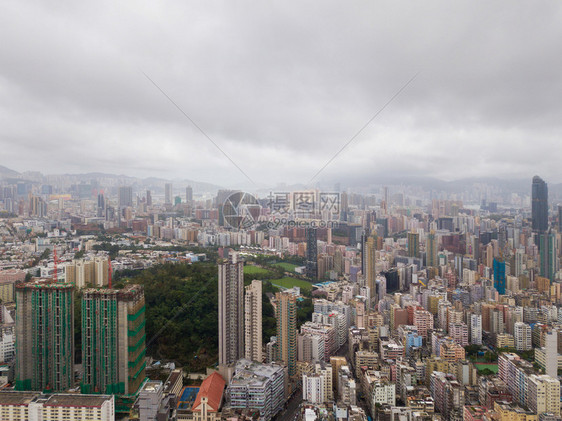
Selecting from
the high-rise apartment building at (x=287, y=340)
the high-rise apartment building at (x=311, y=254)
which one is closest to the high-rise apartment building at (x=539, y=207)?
the high-rise apartment building at (x=311, y=254)

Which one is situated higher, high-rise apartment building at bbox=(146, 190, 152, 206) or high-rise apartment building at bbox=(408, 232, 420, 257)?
high-rise apartment building at bbox=(146, 190, 152, 206)

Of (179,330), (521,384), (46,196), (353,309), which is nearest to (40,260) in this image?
(46,196)

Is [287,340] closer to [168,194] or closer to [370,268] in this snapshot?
[370,268]

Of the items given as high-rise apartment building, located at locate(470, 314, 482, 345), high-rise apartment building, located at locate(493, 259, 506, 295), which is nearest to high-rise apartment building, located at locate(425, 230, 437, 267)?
high-rise apartment building, located at locate(493, 259, 506, 295)

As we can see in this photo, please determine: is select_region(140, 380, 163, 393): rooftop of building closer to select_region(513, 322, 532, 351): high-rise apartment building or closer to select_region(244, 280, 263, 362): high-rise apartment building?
select_region(244, 280, 263, 362): high-rise apartment building

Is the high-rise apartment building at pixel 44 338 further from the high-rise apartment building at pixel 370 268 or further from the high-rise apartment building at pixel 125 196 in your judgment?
the high-rise apartment building at pixel 370 268

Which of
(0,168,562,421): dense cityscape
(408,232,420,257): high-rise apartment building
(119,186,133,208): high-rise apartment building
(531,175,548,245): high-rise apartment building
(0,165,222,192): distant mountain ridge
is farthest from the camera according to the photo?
(408,232,420,257): high-rise apartment building
